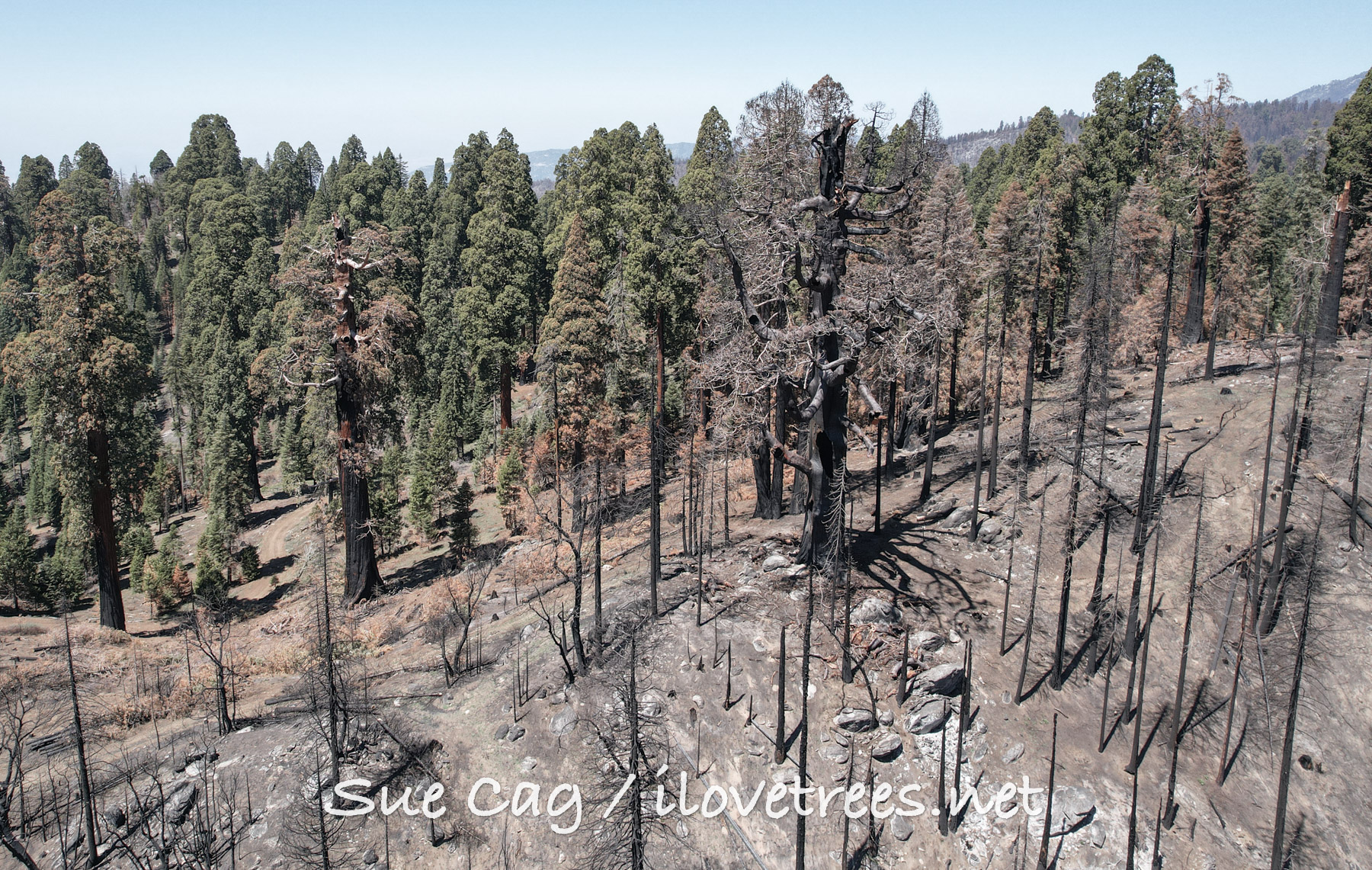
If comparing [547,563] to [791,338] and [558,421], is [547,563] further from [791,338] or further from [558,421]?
[791,338]

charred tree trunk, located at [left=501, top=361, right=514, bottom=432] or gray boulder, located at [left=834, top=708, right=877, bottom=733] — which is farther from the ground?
charred tree trunk, located at [left=501, top=361, right=514, bottom=432]

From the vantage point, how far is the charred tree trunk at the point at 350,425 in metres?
26.1

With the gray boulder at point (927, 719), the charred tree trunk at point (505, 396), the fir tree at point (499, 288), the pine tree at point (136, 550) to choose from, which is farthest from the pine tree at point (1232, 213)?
the pine tree at point (136, 550)

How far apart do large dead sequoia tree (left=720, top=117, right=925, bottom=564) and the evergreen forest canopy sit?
112 millimetres

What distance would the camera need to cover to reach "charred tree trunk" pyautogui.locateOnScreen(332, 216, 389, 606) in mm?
26125

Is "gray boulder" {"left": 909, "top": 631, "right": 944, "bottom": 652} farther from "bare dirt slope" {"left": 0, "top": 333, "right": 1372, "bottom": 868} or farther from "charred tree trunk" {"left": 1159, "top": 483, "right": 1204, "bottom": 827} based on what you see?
"charred tree trunk" {"left": 1159, "top": 483, "right": 1204, "bottom": 827}

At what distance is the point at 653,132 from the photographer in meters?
44.7

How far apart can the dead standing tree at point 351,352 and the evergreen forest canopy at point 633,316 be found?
0.10 metres

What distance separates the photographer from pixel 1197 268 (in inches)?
1571

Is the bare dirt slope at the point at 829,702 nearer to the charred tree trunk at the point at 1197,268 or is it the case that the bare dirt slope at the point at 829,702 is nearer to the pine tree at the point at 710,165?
the charred tree trunk at the point at 1197,268

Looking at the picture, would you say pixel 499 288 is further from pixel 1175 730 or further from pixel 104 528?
pixel 1175 730

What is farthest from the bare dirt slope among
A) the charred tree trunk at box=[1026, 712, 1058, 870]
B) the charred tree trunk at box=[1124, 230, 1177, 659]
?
the charred tree trunk at box=[1124, 230, 1177, 659]

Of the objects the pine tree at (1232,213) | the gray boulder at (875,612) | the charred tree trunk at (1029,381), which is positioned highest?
the pine tree at (1232,213)

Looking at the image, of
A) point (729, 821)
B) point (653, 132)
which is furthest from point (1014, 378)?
point (729, 821)
